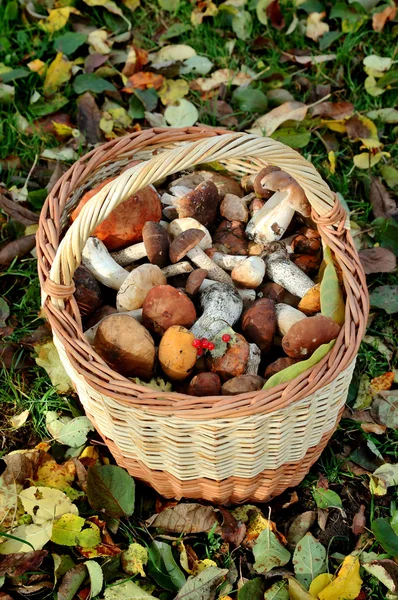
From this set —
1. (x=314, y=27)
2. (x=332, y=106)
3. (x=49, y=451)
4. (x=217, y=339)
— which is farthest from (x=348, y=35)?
(x=49, y=451)

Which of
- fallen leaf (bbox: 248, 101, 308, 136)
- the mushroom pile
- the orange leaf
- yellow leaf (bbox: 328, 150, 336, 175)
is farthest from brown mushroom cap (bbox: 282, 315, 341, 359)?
the orange leaf

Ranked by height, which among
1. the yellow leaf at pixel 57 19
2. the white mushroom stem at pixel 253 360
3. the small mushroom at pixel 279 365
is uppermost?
the yellow leaf at pixel 57 19

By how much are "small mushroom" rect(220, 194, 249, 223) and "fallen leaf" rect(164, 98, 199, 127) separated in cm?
87

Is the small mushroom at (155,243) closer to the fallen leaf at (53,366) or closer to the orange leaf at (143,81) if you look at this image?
the fallen leaf at (53,366)

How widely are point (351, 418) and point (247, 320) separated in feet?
2.12

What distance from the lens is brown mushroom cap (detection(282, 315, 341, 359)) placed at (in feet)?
7.04

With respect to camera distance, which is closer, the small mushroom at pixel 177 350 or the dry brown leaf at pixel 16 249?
the small mushroom at pixel 177 350

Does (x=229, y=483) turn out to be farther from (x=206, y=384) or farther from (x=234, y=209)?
(x=234, y=209)

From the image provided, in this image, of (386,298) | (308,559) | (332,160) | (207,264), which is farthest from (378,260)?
(308,559)

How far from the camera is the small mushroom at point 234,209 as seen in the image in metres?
2.73

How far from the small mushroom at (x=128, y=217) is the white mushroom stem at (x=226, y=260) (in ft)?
0.90

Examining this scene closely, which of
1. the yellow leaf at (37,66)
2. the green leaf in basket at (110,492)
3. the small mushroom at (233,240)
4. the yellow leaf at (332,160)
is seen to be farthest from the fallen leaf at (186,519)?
the yellow leaf at (37,66)

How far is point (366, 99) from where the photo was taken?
3.70 metres

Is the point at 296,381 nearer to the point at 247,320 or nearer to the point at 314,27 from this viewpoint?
the point at 247,320
